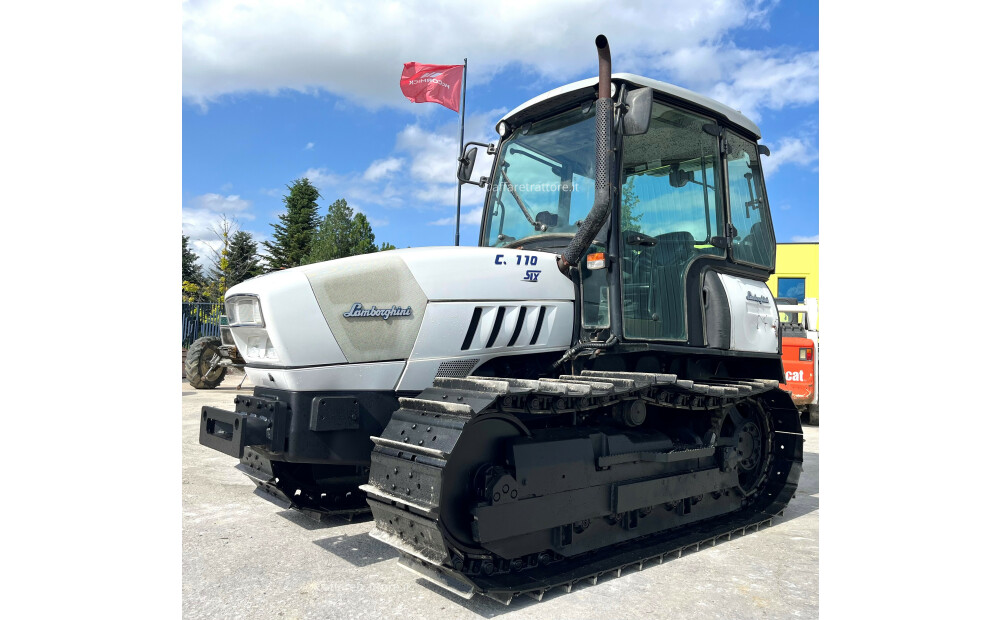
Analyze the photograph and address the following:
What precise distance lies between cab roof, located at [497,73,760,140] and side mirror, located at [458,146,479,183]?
0.30 meters

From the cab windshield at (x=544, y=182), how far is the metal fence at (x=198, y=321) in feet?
47.7

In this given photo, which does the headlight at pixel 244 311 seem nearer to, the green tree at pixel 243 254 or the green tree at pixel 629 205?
the green tree at pixel 629 205

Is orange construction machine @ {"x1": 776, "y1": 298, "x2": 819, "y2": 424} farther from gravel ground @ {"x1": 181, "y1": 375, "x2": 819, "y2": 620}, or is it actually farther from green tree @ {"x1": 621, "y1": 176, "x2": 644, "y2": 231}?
green tree @ {"x1": 621, "y1": 176, "x2": 644, "y2": 231}

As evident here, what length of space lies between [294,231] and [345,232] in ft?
22.3

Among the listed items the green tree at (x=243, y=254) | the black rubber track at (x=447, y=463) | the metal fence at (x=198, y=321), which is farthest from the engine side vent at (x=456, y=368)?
the green tree at (x=243, y=254)

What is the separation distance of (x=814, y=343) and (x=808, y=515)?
6.45 meters

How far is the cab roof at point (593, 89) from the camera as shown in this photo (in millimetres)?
4391

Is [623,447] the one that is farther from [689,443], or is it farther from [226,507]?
[226,507]

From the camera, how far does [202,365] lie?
1295cm

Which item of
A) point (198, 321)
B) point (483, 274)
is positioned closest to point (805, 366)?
point (483, 274)

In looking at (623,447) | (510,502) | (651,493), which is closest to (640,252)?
(623,447)

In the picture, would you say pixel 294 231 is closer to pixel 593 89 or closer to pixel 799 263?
pixel 799 263

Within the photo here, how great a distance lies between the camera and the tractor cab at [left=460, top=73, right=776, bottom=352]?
428 centimetres

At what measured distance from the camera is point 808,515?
531cm
